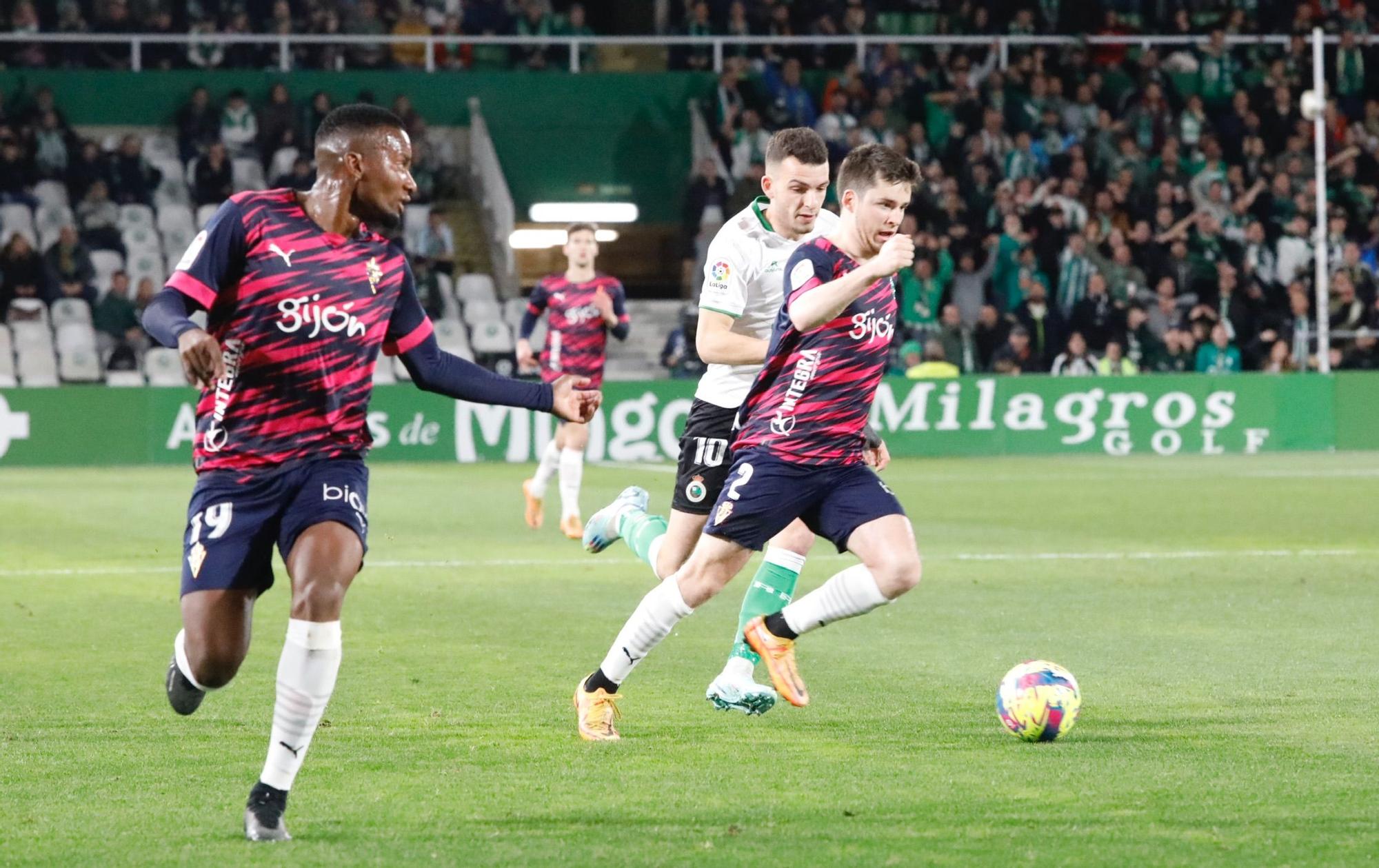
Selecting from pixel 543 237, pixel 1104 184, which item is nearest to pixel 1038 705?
pixel 1104 184

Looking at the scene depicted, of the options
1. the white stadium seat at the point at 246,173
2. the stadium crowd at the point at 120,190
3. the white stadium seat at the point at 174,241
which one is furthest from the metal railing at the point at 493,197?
the white stadium seat at the point at 174,241

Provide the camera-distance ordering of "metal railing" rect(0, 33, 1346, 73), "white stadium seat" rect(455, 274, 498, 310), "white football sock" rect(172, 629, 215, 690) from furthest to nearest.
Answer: "metal railing" rect(0, 33, 1346, 73), "white stadium seat" rect(455, 274, 498, 310), "white football sock" rect(172, 629, 215, 690)

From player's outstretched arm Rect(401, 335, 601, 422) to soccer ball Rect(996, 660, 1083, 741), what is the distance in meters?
1.93

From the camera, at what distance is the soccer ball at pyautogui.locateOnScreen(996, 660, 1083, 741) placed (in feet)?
22.1

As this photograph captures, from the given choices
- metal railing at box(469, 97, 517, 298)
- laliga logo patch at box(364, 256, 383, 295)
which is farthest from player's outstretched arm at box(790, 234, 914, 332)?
metal railing at box(469, 97, 517, 298)

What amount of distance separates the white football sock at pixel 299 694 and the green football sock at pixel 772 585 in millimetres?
2577

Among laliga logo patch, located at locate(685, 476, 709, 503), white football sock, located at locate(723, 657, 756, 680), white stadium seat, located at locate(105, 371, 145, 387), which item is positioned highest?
laliga logo patch, located at locate(685, 476, 709, 503)

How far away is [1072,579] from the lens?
39.5 feet

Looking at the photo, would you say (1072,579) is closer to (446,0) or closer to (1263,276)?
(1263,276)

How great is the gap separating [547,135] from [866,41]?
506 cm

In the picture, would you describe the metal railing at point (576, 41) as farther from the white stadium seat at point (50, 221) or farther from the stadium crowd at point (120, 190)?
the white stadium seat at point (50, 221)

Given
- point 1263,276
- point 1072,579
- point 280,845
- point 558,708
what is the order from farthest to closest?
point 1263,276
point 1072,579
point 558,708
point 280,845

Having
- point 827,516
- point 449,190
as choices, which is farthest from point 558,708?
point 449,190

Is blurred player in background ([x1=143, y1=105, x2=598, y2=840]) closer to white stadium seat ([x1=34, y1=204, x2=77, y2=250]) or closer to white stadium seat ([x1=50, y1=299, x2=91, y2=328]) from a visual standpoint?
white stadium seat ([x1=50, y1=299, x2=91, y2=328])
